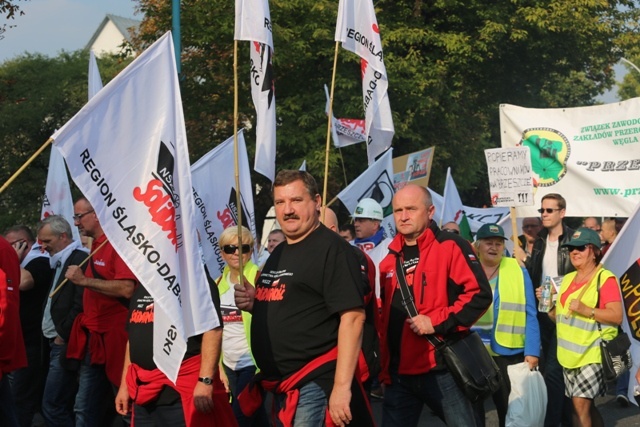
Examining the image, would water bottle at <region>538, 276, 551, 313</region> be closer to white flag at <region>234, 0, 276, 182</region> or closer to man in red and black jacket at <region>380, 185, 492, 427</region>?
man in red and black jacket at <region>380, 185, 492, 427</region>

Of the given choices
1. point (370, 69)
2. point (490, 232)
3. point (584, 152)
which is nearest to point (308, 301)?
point (490, 232)

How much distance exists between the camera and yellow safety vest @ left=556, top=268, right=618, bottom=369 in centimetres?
745

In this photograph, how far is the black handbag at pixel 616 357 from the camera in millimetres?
7234

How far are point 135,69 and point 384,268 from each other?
1.87m

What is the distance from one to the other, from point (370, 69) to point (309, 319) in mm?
5623

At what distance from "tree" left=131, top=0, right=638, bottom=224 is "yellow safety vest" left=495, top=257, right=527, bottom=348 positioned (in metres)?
18.6

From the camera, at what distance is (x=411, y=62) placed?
2789cm

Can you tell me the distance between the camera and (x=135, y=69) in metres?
5.78

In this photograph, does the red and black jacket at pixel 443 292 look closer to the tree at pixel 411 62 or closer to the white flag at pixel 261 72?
the white flag at pixel 261 72

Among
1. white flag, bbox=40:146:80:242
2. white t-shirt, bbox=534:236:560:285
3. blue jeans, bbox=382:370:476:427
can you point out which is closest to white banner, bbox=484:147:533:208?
white t-shirt, bbox=534:236:560:285

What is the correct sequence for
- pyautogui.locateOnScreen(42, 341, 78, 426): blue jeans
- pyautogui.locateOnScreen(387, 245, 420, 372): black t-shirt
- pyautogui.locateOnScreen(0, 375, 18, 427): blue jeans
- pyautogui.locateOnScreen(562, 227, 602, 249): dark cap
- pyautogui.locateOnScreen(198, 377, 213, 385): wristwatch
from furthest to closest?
pyautogui.locateOnScreen(42, 341, 78, 426): blue jeans, pyautogui.locateOnScreen(562, 227, 602, 249): dark cap, pyautogui.locateOnScreen(0, 375, 18, 427): blue jeans, pyautogui.locateOnScreen(387, 245, 420, 372): black t-shirt, pyautogui.locateOnScreen(198, 377, 213, 385): wristwatch

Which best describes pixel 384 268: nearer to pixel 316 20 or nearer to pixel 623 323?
pixel 623 323

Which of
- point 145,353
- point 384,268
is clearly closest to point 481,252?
point 384,268

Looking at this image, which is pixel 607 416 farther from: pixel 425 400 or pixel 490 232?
pixel 425 400
